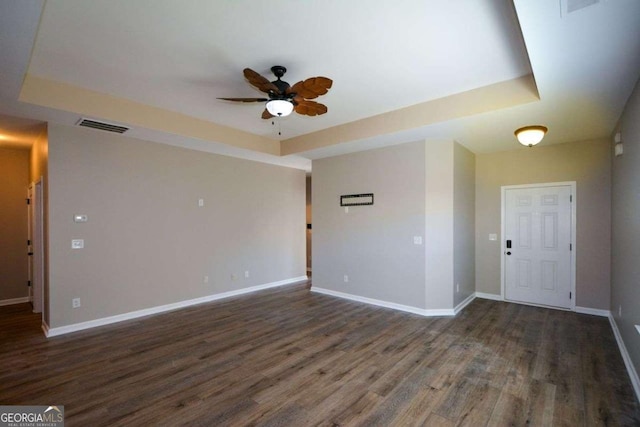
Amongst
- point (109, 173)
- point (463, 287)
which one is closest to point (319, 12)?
point (109, 173)

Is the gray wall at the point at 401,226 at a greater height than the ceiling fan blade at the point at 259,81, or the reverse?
the ceiling fan blade at the point at 259,81

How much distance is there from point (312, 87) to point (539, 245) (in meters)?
4.69

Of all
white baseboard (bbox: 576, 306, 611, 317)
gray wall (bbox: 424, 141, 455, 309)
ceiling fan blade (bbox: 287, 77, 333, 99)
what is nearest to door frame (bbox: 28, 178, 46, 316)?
ceiling fan blade (bbox: 287, 77, 333, 99)

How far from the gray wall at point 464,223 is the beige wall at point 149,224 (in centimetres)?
361

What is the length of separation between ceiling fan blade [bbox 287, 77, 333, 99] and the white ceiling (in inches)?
12.3

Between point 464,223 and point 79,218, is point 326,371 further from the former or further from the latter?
point 79,218

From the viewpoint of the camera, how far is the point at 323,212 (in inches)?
231

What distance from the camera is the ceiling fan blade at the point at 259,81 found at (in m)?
2.42

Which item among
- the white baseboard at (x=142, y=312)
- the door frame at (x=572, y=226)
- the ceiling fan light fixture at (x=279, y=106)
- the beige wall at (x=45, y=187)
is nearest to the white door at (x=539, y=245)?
the door frame at (x=572, y=226)

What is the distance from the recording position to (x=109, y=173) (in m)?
4.16

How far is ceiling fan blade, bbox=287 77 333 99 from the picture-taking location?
8.21 feet

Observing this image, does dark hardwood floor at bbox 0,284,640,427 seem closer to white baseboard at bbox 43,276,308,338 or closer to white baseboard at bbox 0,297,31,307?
white baseboard at bbox 43,276,308,338

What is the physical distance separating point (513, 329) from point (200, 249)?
4.95m

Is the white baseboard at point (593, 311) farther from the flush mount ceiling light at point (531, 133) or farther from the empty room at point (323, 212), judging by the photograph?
the flush mount ceiling light at point (531, 133)
